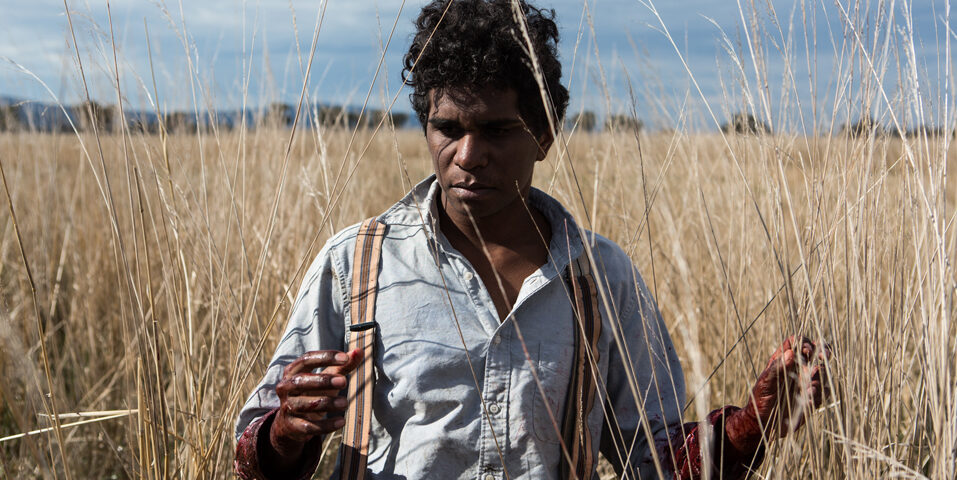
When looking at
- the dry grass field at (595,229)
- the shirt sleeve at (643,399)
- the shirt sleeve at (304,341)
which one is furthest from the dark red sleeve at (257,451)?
the shirt sleeve at (643,399)

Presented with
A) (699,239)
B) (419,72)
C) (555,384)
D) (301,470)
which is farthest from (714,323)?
(301,470)

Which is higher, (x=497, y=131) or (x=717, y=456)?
(x=497, y=131)

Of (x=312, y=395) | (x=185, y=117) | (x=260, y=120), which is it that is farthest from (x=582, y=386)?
(x=185, y=117)

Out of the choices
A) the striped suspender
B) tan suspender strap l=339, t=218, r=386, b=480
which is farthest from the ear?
tan suspender strap l=339, t=218, r=386, b=480

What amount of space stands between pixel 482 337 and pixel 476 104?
0.36 metres

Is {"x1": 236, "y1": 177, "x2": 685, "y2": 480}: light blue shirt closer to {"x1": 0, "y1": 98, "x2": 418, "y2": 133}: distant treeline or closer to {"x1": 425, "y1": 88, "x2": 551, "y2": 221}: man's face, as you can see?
{"x1": 425, "y1": 88, "x2": 551, "y2": 221}: man's face

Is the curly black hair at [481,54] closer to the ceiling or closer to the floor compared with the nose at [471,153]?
closer to the ceiling

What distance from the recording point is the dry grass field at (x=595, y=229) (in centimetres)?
99

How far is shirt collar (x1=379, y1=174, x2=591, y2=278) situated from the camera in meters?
1.21

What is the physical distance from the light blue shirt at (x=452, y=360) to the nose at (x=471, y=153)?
10cm

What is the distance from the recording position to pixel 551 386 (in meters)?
1.13

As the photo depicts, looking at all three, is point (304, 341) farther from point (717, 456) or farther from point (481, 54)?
point (717, 456)

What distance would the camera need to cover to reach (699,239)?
2.17 meters

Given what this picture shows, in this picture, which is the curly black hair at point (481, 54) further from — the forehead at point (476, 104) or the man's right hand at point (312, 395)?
the man's right hand at point (312, 395)
